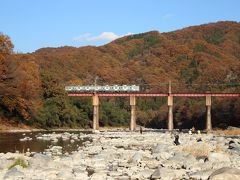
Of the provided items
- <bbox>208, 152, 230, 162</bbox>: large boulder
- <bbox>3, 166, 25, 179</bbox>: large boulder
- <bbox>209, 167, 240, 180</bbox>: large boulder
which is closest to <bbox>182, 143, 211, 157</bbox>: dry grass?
<bbox>208, 152, 230, 162</bbox>: large boulder

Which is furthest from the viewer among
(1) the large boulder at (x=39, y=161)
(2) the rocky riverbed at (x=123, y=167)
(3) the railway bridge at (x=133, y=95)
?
(3) the railway bridge at (x=133, y=95)

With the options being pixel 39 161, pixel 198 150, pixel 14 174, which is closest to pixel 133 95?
pixel 198 150

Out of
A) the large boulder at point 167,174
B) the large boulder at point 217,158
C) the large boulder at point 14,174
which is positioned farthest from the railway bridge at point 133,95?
the large boulder at point 14,174

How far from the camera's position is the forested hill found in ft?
221

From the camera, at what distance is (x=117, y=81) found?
15425 centimetres

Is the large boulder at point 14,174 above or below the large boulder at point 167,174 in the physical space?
above

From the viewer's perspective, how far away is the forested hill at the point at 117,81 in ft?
221

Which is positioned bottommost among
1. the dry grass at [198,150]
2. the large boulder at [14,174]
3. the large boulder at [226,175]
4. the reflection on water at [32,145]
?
the reflection on water at [32,145]

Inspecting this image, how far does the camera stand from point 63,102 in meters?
83.0

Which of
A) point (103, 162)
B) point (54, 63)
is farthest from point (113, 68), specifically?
point (103, 162)

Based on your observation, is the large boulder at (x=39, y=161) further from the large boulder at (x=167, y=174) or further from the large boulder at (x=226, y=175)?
the large boulder at (x=226, y=175)

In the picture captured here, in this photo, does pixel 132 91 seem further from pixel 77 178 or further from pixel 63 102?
pixel 77 178

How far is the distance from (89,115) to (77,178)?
79.3 m

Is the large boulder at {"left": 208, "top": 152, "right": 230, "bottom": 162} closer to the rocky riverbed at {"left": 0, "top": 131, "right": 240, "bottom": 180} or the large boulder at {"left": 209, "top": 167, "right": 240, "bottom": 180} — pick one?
the rocky riverbed at {"left": 0, "top": 131, "right": 240, "bottom": 180}
